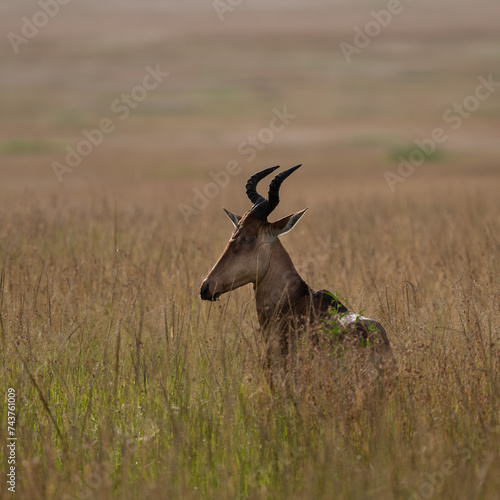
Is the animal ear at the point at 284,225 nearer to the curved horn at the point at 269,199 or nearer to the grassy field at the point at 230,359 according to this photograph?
the curved horn at the point at 269,199

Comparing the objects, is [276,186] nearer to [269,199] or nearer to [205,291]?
[269,199]

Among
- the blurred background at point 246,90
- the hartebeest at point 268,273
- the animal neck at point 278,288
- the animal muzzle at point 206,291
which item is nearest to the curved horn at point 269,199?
the hartebeest at point 268,273

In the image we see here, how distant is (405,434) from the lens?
5.15 meters

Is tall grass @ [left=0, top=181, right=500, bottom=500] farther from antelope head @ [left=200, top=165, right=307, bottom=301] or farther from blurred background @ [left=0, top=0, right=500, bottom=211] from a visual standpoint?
blurred background @ [left=0, top=0, right=500, bottom=211]

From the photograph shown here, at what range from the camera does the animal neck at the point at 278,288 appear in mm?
6797

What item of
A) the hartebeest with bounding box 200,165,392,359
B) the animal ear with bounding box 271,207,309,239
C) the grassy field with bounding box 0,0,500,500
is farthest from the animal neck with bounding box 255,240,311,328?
the grassy field with bounding box 0,0,500,500

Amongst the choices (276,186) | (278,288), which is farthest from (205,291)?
(276,186)

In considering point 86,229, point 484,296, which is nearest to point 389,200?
point 86,229

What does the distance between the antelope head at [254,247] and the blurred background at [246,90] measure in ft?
64.7

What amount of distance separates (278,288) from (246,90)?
9852 centimetres

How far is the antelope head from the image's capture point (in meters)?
6.64

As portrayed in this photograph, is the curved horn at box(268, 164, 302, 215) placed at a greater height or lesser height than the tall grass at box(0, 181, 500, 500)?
greater

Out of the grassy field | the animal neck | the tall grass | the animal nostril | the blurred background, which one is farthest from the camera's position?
the blurred background

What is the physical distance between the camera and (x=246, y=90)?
10300 centimetres
